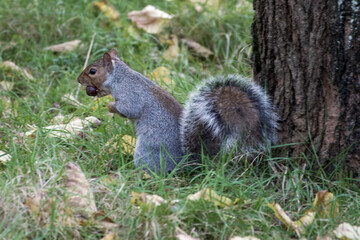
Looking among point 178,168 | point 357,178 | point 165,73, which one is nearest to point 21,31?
point 165,73

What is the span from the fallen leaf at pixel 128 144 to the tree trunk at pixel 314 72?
666mm

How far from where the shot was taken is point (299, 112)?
6.77 ft

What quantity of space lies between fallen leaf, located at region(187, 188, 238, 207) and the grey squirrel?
0.33 meters

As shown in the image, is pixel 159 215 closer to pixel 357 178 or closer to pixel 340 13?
pixel 357 178

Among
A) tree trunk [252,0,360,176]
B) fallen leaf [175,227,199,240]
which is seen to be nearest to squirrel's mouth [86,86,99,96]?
tree trunk [252,0,360,176]

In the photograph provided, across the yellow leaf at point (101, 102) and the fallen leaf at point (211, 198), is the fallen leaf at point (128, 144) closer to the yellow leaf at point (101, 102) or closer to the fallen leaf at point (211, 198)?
the yellow leaf at point (101, 102)

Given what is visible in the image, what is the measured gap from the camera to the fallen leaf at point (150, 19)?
12.2 feet

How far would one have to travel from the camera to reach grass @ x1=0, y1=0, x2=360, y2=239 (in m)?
1.64

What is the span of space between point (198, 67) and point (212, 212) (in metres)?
1.81

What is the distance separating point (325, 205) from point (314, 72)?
1.68 feet

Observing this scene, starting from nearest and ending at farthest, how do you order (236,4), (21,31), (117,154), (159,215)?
(159,215)
(117,154)
(21,31)
(236,4)

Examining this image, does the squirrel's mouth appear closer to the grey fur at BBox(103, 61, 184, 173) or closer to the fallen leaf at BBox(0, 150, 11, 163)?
the grey fur at BBox(103, 61, 184, 173)

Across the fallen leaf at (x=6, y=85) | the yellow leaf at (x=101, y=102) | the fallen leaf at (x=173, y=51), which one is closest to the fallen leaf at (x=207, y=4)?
the fallen leaf at (x=173, y=51)

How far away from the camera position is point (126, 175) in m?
1.93
